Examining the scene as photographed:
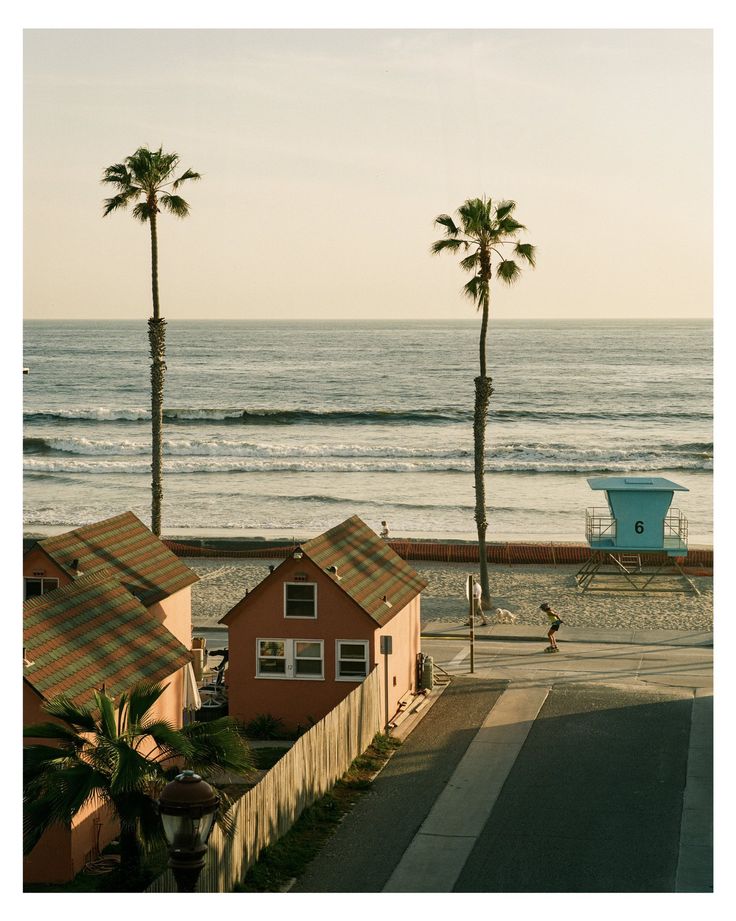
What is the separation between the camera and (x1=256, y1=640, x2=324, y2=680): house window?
2452 centimetres

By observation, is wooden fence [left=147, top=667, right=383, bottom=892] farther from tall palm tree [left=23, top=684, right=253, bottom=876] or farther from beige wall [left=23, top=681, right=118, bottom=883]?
beige wall [left=23, top=681, right=118, bottom=883]

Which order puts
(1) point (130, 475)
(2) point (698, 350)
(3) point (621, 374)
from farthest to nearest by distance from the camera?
(2) point (698, 350), (3) point (621, 374), (1) point (130, 475)

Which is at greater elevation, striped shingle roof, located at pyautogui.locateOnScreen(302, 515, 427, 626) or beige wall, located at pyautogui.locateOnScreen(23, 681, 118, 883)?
striped shingle roof, located at pyautogui.locateOnScreen(302, 515, 427, 626)

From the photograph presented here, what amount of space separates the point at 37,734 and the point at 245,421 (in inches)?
3130

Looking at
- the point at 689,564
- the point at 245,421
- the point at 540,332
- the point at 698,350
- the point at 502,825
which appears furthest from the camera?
the point at 540,332

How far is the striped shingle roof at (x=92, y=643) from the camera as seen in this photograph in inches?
695

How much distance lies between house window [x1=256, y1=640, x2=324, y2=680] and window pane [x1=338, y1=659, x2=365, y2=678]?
15.4 inches

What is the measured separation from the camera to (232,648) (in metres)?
24.8

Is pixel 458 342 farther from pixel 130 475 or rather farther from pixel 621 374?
pixel 130 475

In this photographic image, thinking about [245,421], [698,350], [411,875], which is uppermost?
[698,350]

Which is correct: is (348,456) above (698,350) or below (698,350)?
below

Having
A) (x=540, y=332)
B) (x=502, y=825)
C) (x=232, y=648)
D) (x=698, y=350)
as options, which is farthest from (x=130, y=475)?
(x=540, y=332)

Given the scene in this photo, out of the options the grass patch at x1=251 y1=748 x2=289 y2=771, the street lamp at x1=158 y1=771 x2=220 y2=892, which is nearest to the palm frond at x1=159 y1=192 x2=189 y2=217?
the grass patch at x1=251 y1=748 x2=289 y2=771

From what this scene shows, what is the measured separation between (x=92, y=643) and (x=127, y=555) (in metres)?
7.25
